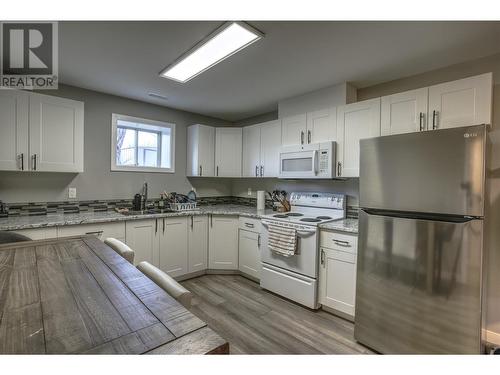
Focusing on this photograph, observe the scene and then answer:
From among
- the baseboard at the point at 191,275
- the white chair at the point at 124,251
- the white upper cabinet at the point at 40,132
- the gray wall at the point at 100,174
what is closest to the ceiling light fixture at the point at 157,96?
the gray wall at the point at 100,174

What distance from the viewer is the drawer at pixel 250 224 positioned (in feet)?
10.0

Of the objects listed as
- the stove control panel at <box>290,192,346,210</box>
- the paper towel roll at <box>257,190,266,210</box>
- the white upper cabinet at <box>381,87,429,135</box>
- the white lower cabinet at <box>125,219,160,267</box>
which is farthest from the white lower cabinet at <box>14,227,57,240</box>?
the white upper cabinet at <box>381,87,429,135</box>

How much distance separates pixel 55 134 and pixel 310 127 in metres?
2.70

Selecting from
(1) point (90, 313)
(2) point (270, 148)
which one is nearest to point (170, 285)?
(1) point (90, 313)

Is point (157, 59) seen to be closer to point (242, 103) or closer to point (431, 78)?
→ point (242, 103)

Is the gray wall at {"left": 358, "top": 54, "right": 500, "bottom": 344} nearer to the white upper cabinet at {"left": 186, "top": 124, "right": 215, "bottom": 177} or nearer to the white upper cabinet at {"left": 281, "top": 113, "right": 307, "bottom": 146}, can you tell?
the white upper cabinet at {"left": 281, "top": 113, "right": 307, "bottom": 146}

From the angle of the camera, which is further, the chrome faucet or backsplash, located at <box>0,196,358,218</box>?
the chrome faucet

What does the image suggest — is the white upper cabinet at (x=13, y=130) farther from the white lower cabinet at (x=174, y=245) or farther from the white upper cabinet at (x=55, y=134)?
the white lower cabinet at (x=174, y=245)

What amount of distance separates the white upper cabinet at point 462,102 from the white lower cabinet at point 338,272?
119 centimetres

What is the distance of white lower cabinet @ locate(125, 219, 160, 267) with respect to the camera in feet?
8.96

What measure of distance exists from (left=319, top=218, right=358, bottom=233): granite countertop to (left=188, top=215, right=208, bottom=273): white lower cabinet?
5.32ft
